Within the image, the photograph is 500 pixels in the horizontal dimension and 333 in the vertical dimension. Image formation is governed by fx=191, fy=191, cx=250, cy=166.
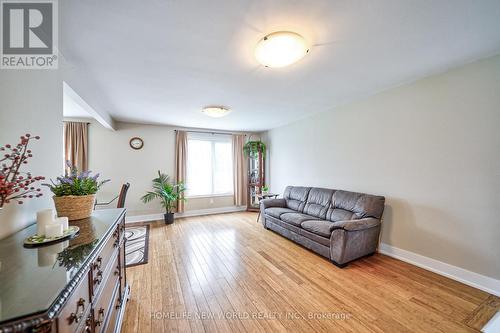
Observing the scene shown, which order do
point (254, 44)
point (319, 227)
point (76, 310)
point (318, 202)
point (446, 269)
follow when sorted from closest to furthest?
point (76, 310) → point (254, 44) → point (446, 269) → point (319, 227) → point (318, 202)

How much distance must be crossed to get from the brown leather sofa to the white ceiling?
1.79 meters

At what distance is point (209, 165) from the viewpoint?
227 inches

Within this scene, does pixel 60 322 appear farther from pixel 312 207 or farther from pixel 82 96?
pixel 312 207

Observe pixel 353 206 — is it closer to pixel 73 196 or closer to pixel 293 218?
pixel 293 218

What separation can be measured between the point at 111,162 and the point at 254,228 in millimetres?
3732

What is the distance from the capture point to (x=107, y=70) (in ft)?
7.36

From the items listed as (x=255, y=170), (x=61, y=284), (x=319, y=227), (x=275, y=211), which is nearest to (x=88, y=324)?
(x=61, y=284)

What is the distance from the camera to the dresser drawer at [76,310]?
2.34 feet

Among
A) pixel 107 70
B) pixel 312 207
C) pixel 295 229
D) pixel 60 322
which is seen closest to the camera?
pixel 60 322

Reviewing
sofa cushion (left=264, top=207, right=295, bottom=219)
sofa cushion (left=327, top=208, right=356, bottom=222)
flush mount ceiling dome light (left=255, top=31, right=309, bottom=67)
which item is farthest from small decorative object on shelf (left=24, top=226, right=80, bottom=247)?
sofa cushion (left=327, top=208, right=356, bottom=222)

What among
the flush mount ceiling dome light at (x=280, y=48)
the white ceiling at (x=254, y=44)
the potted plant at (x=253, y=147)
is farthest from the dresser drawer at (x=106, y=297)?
the potted plant at (x=253, y=147)

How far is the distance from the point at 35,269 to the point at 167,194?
4013mm

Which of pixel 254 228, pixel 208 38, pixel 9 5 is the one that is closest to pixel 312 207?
pixel 254 228

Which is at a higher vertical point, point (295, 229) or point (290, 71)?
point (290, 71)
